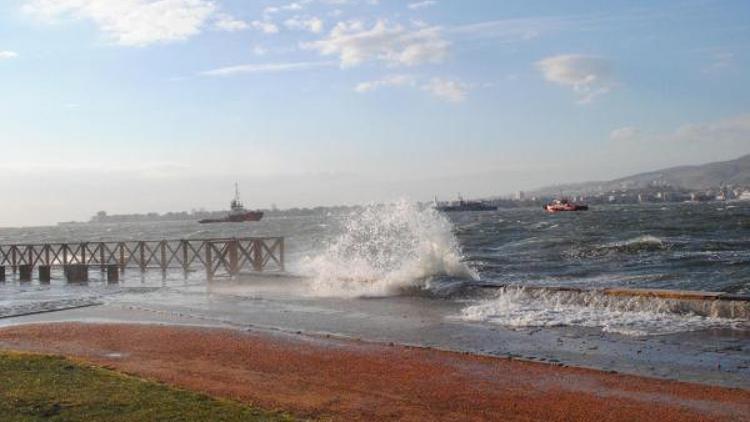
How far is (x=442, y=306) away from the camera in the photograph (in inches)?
874

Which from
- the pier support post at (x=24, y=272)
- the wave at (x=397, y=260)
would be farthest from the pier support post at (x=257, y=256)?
the pier support post at (x=24, y=272)

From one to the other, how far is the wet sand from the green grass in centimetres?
91

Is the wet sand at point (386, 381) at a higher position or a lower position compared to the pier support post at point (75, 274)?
lower

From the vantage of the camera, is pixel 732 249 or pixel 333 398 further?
pixel 732 249

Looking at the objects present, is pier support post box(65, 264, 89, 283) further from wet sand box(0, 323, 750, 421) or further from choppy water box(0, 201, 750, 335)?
wet sand box(0, 323, 750, 421)

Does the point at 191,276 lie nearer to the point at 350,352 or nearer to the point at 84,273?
the point at 84,273

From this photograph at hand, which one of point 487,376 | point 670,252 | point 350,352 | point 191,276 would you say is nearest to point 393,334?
point 350,352

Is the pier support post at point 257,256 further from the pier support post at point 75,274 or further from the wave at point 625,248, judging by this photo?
the wave at point 625,248

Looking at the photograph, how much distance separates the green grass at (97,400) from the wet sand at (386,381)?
35.8 inches

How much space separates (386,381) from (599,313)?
9.19m

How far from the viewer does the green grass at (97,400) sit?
8.37 m

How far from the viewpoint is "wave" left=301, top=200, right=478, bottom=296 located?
2705cm

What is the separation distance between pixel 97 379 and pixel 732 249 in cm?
3516

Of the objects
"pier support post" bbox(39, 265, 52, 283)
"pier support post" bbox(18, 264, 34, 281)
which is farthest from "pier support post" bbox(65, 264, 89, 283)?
"pier support post" bbox(18, 264, 34, 281)
